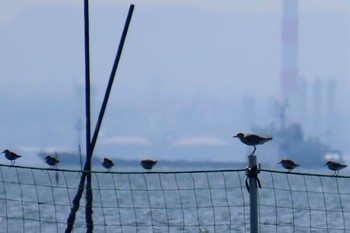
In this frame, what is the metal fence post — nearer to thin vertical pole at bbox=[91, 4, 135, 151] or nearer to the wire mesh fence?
the wire mesh fence

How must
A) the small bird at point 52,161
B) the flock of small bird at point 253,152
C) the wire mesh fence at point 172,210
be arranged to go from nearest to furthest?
the flock of small bird at point 253,152, the wire mesh fence at point 172,210, the small bird at point 52,161

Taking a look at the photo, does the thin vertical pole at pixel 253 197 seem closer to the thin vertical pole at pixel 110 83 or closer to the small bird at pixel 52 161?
the thin vertical pole at pixel 110 83

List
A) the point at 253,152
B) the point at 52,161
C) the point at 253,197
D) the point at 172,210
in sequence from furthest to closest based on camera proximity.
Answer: the point at 172,210
the point at 52,161
the point at 253,152
the point at 253,197

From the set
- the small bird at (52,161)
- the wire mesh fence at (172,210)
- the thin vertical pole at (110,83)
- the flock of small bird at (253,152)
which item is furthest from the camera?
the small bird at (52,161)

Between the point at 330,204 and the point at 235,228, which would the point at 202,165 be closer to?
the point at 330,204

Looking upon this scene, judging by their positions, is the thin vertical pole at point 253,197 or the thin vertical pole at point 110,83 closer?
the thin vertical pole at point 253,197

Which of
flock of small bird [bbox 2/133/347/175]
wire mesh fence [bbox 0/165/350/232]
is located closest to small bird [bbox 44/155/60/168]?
flock of small bird [bbox 2/133/347/175]

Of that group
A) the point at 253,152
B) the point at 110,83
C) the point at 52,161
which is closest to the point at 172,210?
the point at 52,161

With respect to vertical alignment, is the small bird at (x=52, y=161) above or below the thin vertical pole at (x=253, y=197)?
above

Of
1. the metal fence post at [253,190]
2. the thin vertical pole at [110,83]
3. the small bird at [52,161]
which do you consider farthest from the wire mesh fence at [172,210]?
the thin vertical pole at [110,83]

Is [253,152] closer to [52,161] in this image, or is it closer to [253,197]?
[253,197]

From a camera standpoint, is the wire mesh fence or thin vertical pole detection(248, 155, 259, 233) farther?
the wire mesh fence

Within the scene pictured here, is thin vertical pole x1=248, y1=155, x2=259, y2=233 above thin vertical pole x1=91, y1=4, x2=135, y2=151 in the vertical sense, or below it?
below

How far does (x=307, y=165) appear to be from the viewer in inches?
4355
